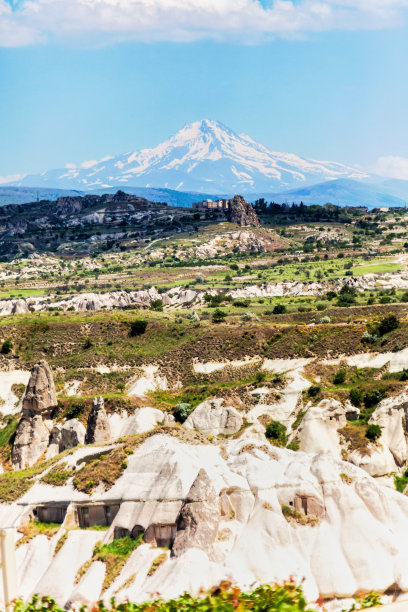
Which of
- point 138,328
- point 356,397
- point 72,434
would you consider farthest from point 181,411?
point 138,328

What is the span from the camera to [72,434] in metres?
65.5

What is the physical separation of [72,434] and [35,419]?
13.3 feet

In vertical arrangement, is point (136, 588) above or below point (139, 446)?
below

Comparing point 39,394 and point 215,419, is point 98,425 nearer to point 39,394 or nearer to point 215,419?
point 39,394

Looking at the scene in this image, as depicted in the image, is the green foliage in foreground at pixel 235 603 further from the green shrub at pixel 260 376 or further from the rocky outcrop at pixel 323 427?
the green shrub at pixel 260 376

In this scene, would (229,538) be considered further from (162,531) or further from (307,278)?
(307,278)

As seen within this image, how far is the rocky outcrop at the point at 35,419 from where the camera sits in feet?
217

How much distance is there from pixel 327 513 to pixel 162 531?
9.39 metres

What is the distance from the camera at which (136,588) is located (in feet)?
126

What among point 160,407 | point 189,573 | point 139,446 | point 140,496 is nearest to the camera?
point 189,573

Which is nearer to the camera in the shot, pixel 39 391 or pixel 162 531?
pixel 162 531

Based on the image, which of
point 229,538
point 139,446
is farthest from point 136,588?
point 139,446

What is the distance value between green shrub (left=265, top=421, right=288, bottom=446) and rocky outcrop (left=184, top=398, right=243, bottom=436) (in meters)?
2.71

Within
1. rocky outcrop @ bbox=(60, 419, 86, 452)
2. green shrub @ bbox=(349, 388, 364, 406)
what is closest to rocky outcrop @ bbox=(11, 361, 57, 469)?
rocky outcrop @ bbox=(60, 419, 86, 452)
